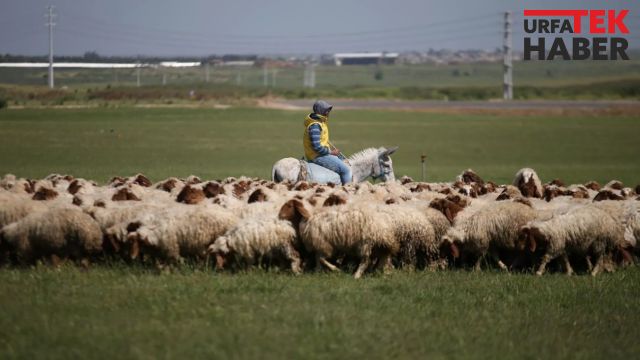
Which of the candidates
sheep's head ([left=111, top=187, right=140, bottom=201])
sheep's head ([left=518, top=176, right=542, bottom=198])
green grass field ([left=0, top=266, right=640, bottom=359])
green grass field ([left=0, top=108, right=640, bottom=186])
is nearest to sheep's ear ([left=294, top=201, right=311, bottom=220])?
green grass field ([left=0, top=266, right=640, bottom=359])

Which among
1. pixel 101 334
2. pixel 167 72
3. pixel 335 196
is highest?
pixel 167 72

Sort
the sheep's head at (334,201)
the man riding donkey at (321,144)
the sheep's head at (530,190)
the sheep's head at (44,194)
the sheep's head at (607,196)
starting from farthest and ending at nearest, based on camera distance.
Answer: the man riding donkey at (321,144) < the sheep's head at (530,190) < the sheep's head at (607,196) < the sheep's head at (44,194) < the sheep's head at (334,201)

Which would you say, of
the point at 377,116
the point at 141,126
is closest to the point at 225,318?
the point at 141,126

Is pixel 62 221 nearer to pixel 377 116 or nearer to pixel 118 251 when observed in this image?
pixel 118 251

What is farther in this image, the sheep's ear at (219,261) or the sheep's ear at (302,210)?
the sheep's ear at (302,210)

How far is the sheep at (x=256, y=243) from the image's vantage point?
11797 millimetres

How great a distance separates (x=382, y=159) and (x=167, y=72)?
74019 mm

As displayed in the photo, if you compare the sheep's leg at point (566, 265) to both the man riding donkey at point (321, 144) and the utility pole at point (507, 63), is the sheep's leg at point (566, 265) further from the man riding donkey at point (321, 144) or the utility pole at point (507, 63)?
the utility pole at point (507, 63)

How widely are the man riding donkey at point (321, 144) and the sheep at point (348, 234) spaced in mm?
6249

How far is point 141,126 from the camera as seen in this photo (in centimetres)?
5041

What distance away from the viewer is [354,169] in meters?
19.5

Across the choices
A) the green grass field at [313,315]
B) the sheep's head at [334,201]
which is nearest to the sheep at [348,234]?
the green grass field at [313,315]

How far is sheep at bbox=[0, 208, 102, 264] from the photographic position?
12.1m

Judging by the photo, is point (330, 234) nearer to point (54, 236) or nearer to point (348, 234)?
point (348, 234)
